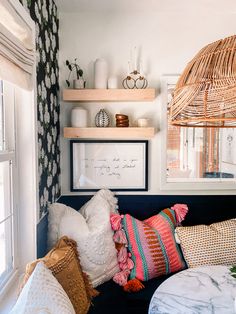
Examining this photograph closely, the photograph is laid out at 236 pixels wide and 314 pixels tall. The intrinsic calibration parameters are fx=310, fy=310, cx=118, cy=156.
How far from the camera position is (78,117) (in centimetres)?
255

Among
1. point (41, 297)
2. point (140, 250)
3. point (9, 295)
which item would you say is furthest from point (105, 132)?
point (41, 297)

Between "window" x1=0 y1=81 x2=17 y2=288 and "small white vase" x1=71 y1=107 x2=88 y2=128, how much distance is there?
850 millimetres

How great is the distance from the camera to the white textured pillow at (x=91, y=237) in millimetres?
2061

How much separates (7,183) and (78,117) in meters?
1.00

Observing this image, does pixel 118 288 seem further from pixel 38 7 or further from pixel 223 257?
pixel 38 7

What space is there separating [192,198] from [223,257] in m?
0.62

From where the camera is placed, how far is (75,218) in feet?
7.13

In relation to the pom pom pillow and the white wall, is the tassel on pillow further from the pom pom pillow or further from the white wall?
the white wall

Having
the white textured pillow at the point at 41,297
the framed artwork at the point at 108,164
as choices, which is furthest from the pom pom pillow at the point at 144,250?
the white textured pillow at the point at 41,297

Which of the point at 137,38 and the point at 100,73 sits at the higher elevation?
the point at 137,38

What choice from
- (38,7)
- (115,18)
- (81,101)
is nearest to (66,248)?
(81,101)

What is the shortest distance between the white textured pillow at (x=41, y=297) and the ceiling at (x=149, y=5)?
6.60 feet

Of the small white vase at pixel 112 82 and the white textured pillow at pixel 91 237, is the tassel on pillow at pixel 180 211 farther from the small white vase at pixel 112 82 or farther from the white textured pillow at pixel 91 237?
the small white vase at pixel 112 82

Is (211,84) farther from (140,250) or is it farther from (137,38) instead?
(137,38)
